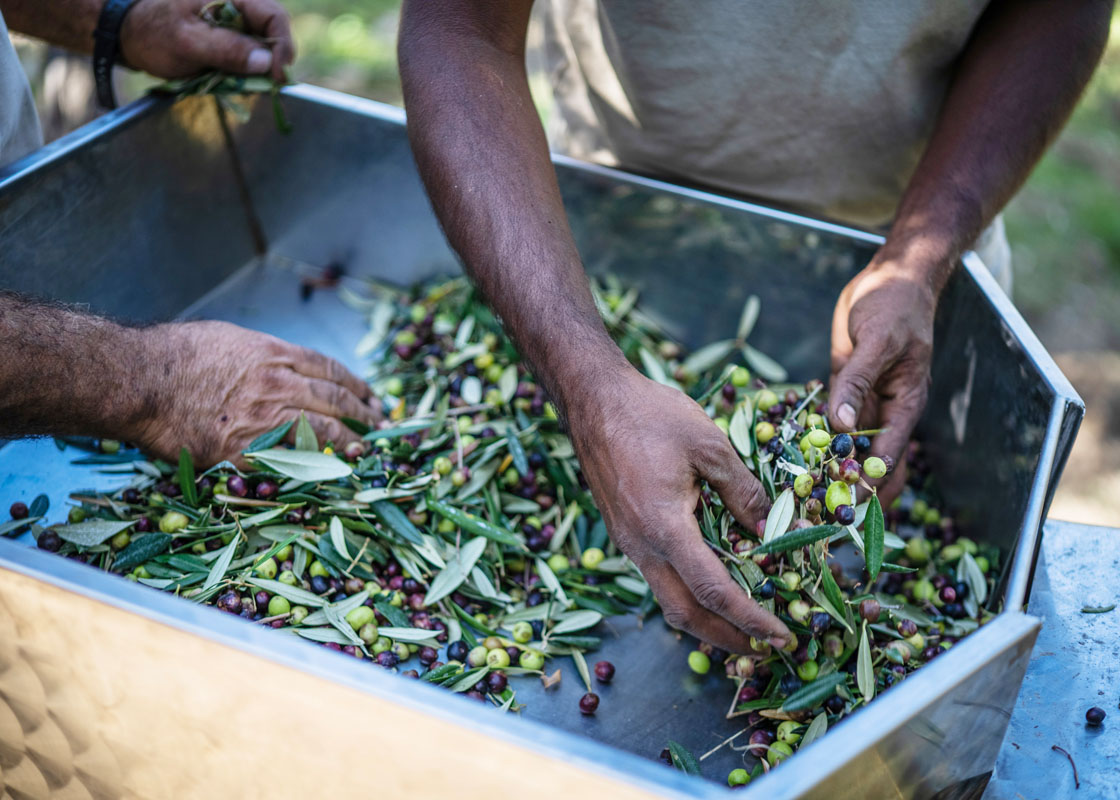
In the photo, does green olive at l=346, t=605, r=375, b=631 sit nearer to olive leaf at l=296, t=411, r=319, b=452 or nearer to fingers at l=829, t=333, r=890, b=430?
olive leaf at l=296, t=411, r=319, b=452

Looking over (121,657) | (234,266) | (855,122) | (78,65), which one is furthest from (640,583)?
(78,65)

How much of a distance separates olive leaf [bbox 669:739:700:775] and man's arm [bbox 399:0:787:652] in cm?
19

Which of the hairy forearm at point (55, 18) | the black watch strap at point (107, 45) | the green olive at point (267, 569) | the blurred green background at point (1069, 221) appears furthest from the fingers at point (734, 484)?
the blurred green background at point (1069, 221)

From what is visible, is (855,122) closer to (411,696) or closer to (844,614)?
(844,614)

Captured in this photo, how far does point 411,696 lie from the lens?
947 millimetres

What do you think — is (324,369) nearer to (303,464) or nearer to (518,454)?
(303,464)

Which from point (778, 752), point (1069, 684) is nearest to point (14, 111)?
point (778, 752)

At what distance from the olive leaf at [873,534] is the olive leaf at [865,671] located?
4.5 inches

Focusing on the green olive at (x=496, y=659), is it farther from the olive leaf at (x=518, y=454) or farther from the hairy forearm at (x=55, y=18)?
the hairy forearm at (x=55, y=18)

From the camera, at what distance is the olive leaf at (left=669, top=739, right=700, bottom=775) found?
1.39 meters

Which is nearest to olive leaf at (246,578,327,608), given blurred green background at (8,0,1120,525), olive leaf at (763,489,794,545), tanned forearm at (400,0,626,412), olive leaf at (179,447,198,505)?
olive leaf at (179,447,198,505)

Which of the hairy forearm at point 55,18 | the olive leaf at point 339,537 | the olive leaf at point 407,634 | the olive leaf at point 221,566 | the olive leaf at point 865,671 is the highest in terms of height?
the hairy forearm at point 55,18

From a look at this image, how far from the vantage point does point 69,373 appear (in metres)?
1.54

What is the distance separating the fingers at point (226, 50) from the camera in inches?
87.2
